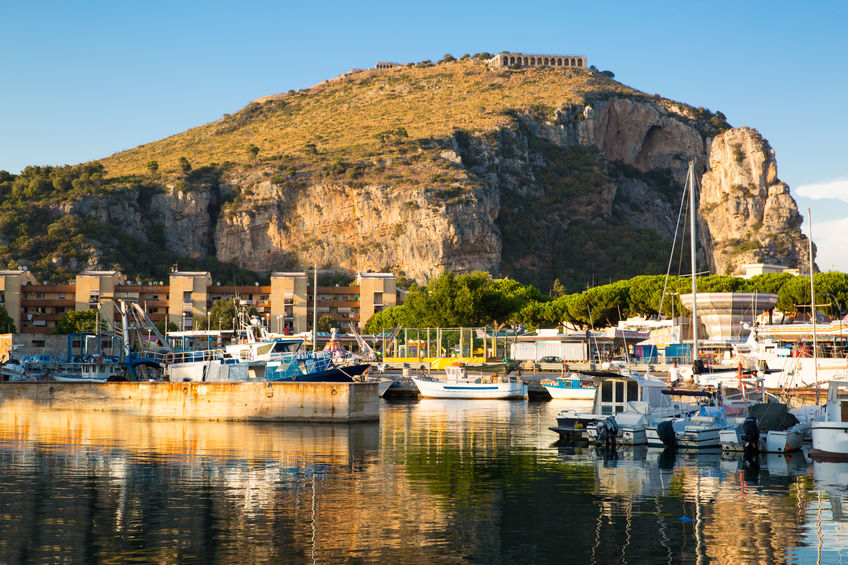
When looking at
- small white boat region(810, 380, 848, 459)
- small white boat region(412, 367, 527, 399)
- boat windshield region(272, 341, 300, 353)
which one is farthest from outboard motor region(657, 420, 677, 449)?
small white boat region(412, 367, 527, 399)

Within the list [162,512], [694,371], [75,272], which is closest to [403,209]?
[75,272]

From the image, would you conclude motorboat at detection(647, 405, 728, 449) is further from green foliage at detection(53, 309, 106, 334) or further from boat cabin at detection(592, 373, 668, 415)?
green foliage at detection(53, 309, 106, 334)

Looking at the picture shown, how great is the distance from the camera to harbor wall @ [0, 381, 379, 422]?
4453cm

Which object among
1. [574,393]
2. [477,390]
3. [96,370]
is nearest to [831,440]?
Answer: [574,393]

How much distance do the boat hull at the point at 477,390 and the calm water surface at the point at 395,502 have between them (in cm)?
2854

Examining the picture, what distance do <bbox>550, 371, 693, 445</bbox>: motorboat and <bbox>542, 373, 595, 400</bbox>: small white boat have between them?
23.4 m

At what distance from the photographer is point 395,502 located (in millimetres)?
24328

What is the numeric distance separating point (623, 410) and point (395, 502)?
805 inches

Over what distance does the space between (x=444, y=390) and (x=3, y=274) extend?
109 metres

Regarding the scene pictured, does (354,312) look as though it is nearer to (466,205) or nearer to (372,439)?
(466,205)

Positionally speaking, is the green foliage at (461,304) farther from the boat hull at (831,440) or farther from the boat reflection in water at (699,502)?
the boat hull at (831,440)

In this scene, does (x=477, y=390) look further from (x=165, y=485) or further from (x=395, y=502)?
(x=395, y=502)

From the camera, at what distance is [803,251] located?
19925cm

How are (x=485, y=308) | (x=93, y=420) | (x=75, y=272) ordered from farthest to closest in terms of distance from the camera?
(x=75, y=272)
(x=485, y=308)
(x=93, y=420)
